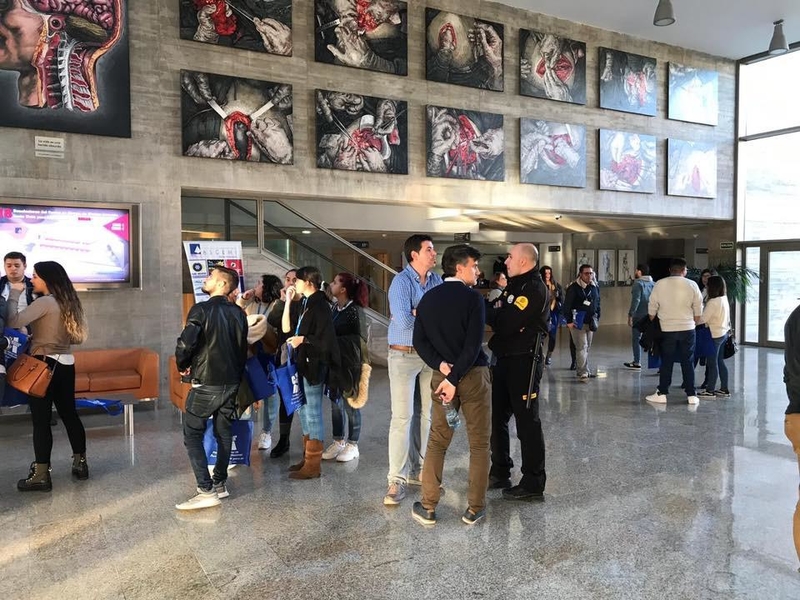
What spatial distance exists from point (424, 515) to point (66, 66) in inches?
271

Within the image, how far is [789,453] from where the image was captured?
5324 millimetres

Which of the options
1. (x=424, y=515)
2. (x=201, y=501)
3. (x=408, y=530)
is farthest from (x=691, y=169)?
(x=201, y=501)

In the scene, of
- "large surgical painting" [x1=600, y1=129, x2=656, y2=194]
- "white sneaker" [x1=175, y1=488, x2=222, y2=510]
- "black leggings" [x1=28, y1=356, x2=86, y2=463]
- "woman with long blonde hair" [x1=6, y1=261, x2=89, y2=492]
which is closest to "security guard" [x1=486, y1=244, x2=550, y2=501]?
"white sneaker" [x1=175, y1=488, x2=222, y2=510]

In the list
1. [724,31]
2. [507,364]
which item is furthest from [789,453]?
[724,31]

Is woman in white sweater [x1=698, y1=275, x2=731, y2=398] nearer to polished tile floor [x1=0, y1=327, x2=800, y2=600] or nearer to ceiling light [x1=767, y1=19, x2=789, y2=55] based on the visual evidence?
polished tile floor [x1=0, y1=327, x2=800, y2=600]

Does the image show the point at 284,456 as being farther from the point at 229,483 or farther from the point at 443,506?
the point at 443,506

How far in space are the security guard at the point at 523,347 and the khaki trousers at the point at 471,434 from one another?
506mm

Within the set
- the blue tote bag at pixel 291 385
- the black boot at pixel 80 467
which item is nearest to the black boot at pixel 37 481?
the black boot at pixel 80 467

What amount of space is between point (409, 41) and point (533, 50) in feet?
8.09

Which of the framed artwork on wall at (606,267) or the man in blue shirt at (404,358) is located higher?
the framed artwork on wall at (606,267)

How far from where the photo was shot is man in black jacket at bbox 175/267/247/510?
396 cm

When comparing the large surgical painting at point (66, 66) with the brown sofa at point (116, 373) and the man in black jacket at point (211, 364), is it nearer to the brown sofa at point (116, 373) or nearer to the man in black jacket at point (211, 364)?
the brown sofa at point (116, 373)

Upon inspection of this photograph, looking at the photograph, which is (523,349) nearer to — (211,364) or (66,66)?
(211,364)

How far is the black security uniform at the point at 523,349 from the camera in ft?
13.5
